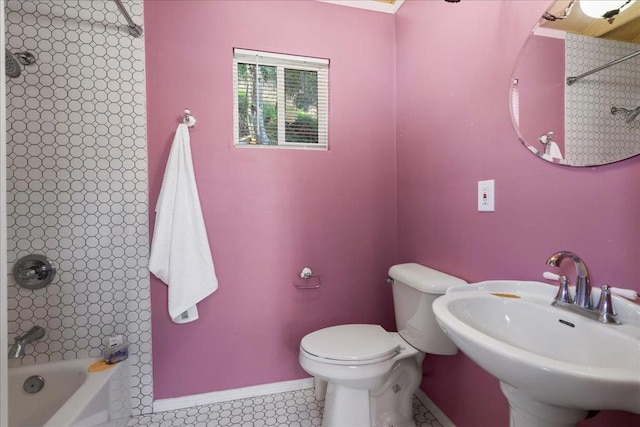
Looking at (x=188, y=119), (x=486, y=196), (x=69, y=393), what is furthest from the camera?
(x=188, y=119)

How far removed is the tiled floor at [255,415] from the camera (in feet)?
4.94

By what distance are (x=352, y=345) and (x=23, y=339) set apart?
154cm

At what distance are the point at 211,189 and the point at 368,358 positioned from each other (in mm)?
1192

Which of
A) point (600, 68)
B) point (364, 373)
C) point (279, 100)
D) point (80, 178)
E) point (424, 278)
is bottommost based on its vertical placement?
point (364, 373)

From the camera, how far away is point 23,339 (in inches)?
52.9

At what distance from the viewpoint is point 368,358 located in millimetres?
1216

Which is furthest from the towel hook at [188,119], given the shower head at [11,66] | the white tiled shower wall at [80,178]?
the shower head at [11,66]

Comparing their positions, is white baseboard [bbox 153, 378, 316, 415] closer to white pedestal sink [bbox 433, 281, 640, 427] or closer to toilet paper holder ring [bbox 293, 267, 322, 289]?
toilet paper holder ring [bbox 293, 267, 322, 289]

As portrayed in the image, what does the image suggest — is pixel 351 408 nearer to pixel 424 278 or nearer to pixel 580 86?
pixel 424 278

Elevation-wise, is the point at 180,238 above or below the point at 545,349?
above

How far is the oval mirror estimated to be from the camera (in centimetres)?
78

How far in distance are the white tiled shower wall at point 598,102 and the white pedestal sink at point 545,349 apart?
1.35ft

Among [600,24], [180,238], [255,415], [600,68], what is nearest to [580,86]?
[600,68]

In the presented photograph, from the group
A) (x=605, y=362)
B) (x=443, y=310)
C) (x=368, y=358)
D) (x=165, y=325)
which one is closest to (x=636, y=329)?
(x=605, y=362)
